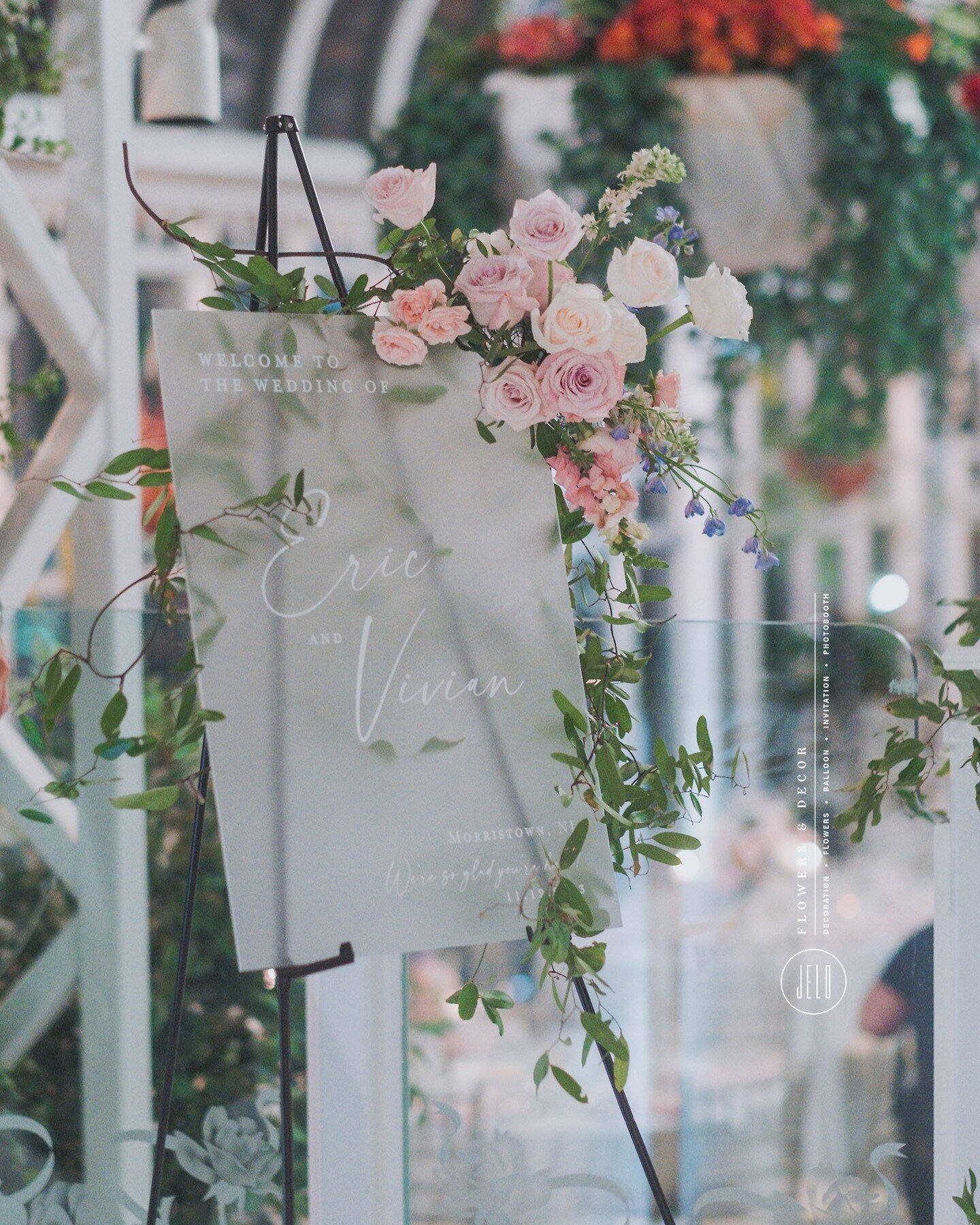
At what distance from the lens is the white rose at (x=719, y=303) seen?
95 cm

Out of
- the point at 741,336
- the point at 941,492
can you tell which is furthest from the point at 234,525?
the point at 941,492

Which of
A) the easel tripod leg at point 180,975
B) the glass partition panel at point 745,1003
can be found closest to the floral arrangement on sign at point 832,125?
the glass partition panel at point 745,1003

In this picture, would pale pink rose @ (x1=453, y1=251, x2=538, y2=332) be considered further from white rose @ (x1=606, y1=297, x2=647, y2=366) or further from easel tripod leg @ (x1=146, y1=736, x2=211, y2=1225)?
easel tripod leg @ (x1=146, y1=736, x2=211, y2=1225)

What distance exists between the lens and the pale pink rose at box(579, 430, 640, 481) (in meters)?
1.01

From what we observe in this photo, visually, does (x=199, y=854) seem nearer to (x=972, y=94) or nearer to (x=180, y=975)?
(x=180, y=975)

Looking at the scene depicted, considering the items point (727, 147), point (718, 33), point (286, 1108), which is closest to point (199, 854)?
point (286, 1108)

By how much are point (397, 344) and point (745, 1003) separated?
31.6 inches

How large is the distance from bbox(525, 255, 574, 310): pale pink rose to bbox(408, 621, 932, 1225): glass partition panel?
43cm

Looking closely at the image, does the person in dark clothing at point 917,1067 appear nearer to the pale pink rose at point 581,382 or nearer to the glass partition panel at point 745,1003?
the glass partition panel at point 745,1003

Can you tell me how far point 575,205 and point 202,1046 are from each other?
145 centimetres

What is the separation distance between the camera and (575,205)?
80.7 inches

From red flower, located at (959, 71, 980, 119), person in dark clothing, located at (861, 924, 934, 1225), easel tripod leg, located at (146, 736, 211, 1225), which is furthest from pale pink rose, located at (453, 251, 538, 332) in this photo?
red flower, located at (959, 71, 980, 119)

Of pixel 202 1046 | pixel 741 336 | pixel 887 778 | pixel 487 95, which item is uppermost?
pixel 487 95

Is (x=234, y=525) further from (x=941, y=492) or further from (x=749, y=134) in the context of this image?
(x=941, y=492)
